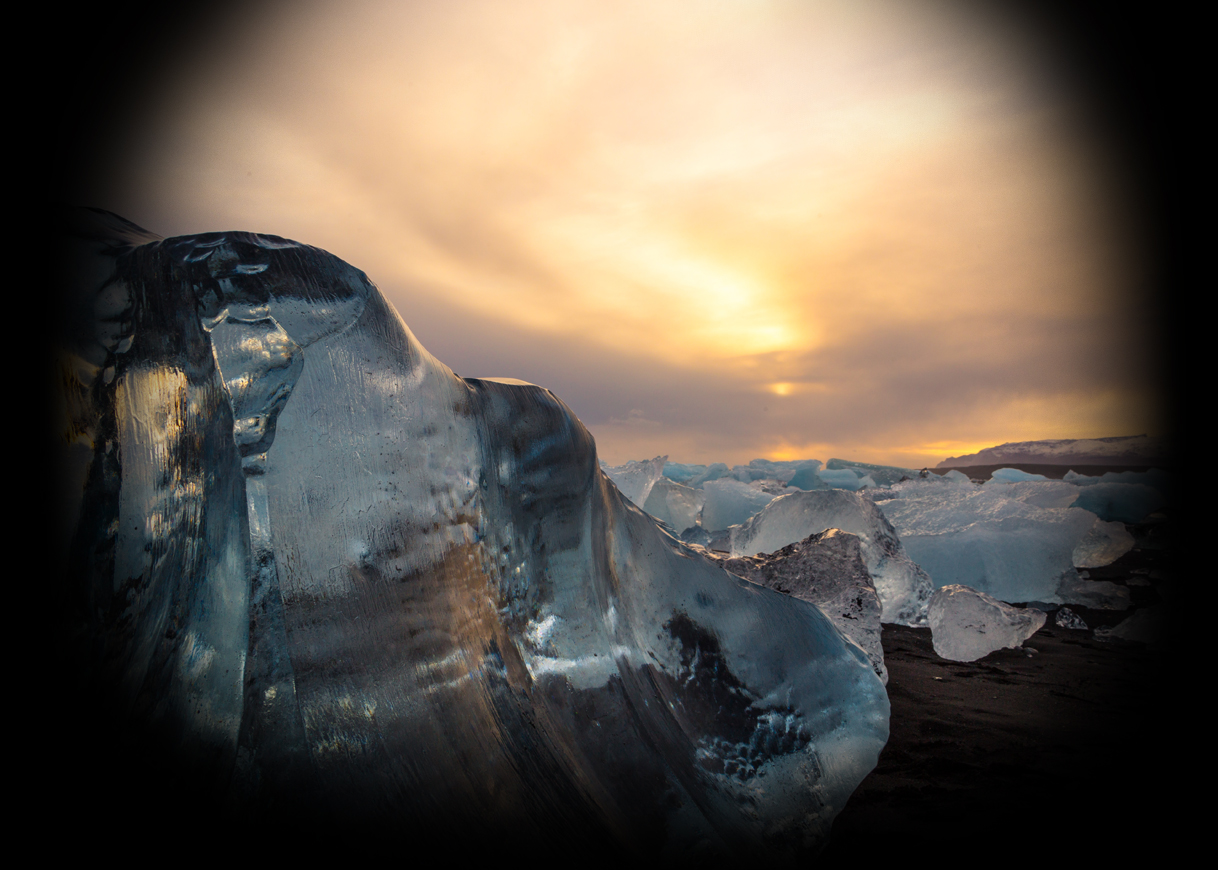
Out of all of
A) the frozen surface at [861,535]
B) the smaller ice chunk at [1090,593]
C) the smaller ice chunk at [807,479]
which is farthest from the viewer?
the smaller ice chunk at [807,479]

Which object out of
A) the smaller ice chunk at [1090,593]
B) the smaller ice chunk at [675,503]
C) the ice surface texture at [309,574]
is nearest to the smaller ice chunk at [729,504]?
the smaller ice chunk at [675,503]

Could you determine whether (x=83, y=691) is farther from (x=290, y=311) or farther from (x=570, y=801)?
(x=570, y=801)

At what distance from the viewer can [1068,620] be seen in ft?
12.5

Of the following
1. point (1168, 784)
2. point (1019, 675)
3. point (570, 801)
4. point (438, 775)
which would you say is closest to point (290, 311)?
point (438, 775)

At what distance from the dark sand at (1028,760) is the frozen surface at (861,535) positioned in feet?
1.26

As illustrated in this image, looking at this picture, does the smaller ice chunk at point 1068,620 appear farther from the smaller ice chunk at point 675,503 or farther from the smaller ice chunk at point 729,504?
the smaller ice chunk at point 675,503

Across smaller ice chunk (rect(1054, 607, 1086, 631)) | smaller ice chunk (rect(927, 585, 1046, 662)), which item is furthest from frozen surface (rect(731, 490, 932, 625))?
smaller ice chunk (rect(1054, 607, 1086, 631))

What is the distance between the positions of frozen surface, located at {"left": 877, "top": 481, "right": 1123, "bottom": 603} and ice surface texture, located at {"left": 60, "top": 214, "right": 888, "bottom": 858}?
3.79 meters

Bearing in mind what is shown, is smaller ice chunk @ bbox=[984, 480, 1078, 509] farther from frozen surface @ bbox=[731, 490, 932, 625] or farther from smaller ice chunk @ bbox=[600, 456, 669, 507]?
smaller ice chunk @ bbox=[600, 456, 669, 507]

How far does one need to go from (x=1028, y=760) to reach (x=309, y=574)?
2.28 meters

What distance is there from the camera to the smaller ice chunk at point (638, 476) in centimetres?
747

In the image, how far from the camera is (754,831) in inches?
53.7

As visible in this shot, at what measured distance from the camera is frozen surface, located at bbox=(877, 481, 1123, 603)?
4.25 meters

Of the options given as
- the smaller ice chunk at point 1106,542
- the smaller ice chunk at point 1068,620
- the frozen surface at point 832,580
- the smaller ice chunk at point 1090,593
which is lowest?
the smaller ice chunk at point 1068,620
